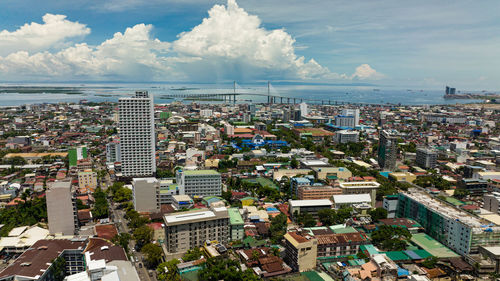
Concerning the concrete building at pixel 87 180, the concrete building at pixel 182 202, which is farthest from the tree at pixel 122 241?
the concrete building at pixel 87 180

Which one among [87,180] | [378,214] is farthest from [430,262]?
[87,180]

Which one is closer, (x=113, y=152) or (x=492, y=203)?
(x=492, y=203)

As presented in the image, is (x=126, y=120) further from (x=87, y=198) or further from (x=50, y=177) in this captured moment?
(x=50, y=177)

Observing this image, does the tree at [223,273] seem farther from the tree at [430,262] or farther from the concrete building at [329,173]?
the concrete building at [329,173]

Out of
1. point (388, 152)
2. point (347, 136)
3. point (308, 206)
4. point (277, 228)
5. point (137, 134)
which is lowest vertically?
point (277, 228)

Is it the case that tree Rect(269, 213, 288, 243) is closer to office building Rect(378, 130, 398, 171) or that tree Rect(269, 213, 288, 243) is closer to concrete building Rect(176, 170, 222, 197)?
concrete building Rect(176, 170, 222, 197)

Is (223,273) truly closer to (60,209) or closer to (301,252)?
(301,252)

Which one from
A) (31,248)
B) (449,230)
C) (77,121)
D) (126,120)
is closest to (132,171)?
(126,120)
